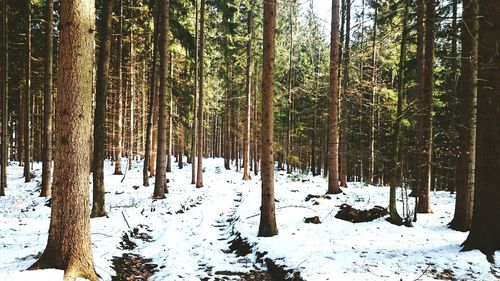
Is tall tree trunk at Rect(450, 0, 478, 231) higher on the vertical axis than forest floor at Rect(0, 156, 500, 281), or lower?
higher

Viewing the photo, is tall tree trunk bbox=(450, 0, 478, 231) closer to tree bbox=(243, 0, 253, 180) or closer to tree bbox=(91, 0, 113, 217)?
tree bbox=(91, 0, 113, 217)

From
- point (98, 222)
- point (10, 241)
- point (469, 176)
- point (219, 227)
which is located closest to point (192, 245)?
point (219, 227)

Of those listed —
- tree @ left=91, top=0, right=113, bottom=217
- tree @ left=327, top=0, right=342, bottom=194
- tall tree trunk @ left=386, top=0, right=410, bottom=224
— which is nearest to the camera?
tall tree trunk @ left=386, top=0, right=410, bottom=224

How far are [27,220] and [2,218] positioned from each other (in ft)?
3.15

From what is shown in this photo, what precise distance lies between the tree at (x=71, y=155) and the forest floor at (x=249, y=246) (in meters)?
0.41

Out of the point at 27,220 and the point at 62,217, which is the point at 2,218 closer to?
the point at 27,220

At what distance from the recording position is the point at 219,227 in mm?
11250

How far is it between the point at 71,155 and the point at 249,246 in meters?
4.87

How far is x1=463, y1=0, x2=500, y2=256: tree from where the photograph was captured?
6.37 meters

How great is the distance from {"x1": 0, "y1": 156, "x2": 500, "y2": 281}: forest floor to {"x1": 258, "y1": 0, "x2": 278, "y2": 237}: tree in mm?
476

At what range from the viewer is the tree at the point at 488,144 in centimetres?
637

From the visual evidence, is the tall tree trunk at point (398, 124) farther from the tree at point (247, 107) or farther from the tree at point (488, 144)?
the tree at point (247, 107)

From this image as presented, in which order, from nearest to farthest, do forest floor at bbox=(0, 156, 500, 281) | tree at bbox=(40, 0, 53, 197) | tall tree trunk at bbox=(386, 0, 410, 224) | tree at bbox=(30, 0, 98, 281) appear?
tree at bbox=(30, 0, 98, 281)
forest floor at bbox=(0, 156, 500, 281)
tall tree trunk at bbox=(386, 0, 410, 224)
tree at bbox=(40, 0, 53, 197)

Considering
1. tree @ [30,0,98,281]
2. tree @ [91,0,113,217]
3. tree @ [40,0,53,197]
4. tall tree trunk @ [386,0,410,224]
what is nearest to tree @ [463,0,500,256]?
tall tree trunk @ [386,0,410,224]
